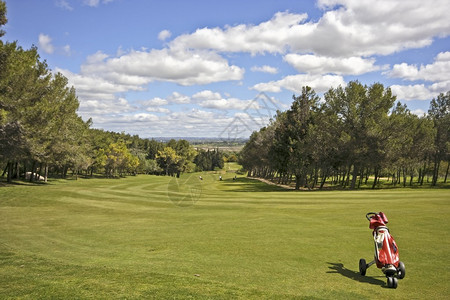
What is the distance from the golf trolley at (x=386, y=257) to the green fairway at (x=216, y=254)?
286 mm

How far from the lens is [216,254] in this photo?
11438mm

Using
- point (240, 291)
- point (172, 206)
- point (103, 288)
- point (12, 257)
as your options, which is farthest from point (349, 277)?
point (172, 206)

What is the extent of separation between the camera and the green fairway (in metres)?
7.60

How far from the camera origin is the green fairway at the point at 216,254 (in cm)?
760

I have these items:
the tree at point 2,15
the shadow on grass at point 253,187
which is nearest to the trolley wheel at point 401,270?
the tree at point 2,15

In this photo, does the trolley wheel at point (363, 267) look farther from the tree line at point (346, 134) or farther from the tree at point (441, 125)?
the tree at point (441, 125)

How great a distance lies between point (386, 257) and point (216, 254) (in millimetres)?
5624

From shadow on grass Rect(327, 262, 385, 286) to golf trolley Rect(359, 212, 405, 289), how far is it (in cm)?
22

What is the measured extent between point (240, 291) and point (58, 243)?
982 centimetres

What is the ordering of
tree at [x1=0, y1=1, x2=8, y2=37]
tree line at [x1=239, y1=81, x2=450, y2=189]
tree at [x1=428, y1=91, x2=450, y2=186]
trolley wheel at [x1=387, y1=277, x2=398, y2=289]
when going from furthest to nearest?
1. tree at [x1=428, y1=91, x2=450, y2=186]
2. tree line at [x1=239, y1=81, x2=450, y2=189]
3. tree at [x1=0, y1=1, x2=8, y2=37]
4. trolley wheel at [x1=387, y1=277, x2=398, y2=289]

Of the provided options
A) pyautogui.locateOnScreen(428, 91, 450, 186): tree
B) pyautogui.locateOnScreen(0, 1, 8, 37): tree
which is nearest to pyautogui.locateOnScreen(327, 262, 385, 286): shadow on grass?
pyautogui.locateOnScreen(0, 1, 8, 37): tree

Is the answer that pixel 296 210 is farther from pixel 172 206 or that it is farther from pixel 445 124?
pixel 445 124

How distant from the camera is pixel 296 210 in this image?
22.9m

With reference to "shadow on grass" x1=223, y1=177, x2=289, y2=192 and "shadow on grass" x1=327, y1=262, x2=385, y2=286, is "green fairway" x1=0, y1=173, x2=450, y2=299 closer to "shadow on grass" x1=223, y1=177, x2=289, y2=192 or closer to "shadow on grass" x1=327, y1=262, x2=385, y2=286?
"shadow on grass" x1=327, y1=262, x2=385, y2=286
